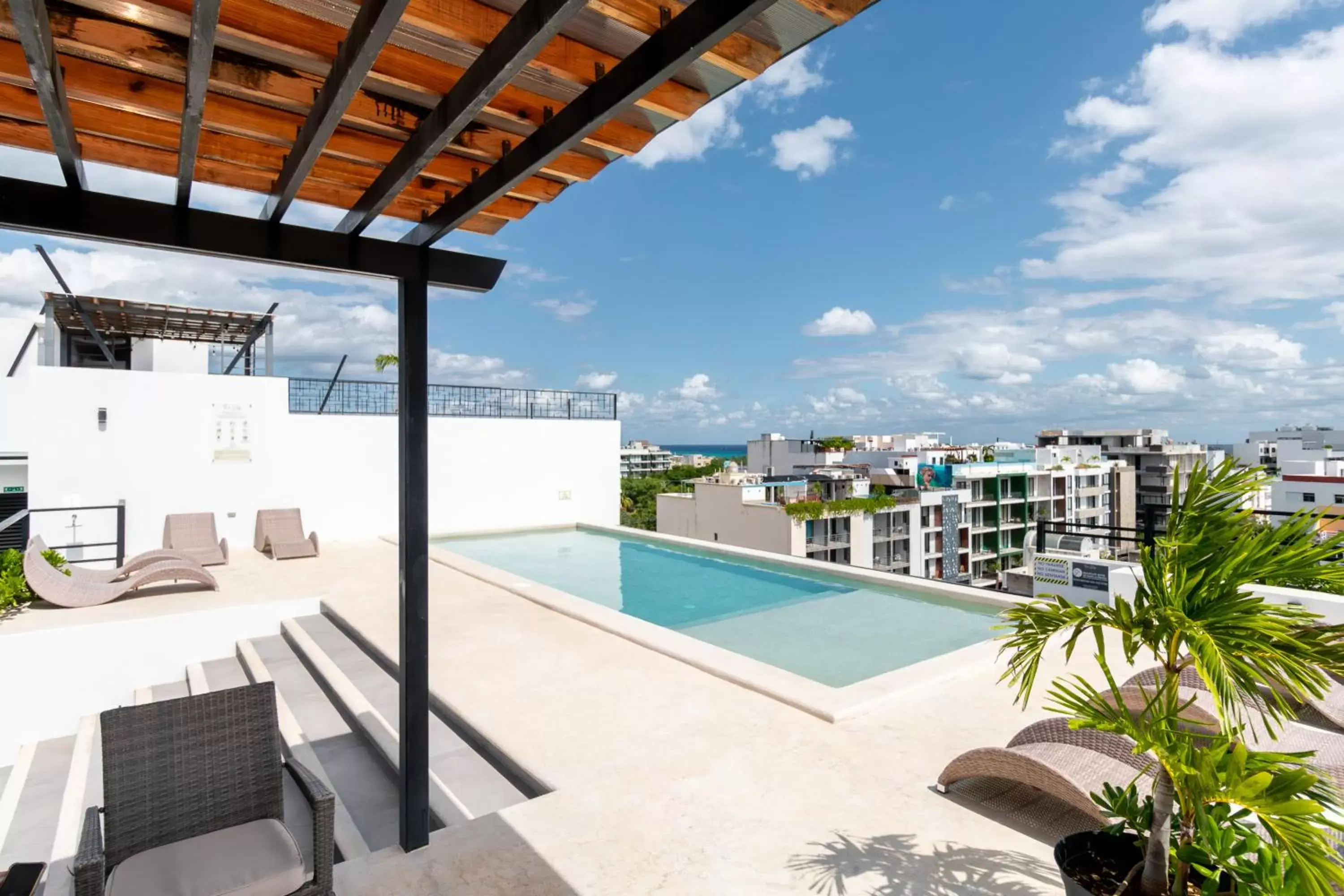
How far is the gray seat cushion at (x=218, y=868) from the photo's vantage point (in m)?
2.19

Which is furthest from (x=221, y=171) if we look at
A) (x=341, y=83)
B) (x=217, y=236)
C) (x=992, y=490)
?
(x=992, y=490)

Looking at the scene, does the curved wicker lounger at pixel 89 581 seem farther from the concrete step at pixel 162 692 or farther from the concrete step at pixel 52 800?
the concrete step at pixel 52 800

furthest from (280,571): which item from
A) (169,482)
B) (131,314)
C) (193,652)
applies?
(131,314)

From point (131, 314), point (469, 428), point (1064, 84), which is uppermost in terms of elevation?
point (1064, 84)

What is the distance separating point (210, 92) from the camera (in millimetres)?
1776

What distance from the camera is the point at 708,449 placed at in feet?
581

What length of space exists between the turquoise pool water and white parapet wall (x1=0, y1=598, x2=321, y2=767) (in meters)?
3.74

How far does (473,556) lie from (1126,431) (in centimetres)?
8009

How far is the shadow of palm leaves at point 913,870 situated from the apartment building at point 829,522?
20.8m

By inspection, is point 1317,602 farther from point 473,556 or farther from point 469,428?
point 469,428

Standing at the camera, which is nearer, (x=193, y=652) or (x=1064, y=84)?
(x=193, y=652)

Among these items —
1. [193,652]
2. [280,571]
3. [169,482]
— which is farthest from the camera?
[169,482]

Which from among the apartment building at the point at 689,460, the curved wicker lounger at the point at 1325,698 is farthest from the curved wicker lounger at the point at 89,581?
the apartment building at the point at 689,460

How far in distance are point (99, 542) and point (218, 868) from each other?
982 centimetres
